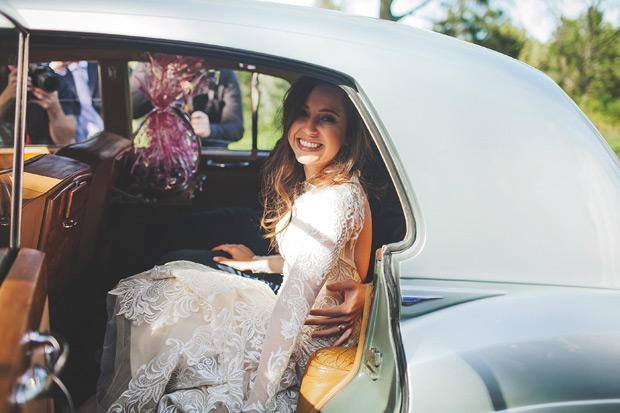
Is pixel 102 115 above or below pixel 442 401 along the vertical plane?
above

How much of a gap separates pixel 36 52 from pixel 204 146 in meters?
1.46

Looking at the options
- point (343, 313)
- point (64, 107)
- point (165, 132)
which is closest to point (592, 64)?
point (165, 132)

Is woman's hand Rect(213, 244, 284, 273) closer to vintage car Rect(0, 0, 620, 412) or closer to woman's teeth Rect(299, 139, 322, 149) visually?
woman's teeth Rect(299, 139, 322, 149)

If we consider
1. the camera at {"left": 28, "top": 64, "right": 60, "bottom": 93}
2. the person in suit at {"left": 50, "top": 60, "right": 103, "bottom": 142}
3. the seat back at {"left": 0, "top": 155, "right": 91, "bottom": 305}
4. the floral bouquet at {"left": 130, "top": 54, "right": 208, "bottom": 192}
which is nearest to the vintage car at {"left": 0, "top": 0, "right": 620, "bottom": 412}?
the seat back at {"left": 0, "top": 155, "right": 91, "bottom": 305}

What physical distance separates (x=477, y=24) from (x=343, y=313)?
43.8ft

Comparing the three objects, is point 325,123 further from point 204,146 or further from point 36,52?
point 204,146

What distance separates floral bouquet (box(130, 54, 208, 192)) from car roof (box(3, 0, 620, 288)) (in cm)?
188

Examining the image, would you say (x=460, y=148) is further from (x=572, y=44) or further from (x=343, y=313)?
(x=572, y=44)

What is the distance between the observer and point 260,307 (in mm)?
1795

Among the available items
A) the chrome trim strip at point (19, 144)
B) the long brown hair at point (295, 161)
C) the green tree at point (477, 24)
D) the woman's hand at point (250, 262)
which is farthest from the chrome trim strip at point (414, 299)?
the green tree at point (477, 24)

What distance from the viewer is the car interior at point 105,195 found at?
136 cm

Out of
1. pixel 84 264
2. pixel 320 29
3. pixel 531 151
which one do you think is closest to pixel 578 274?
pixel 531 151

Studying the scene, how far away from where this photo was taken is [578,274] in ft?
4.28

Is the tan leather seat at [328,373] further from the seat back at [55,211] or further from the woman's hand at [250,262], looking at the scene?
the seat back at [55,211]
